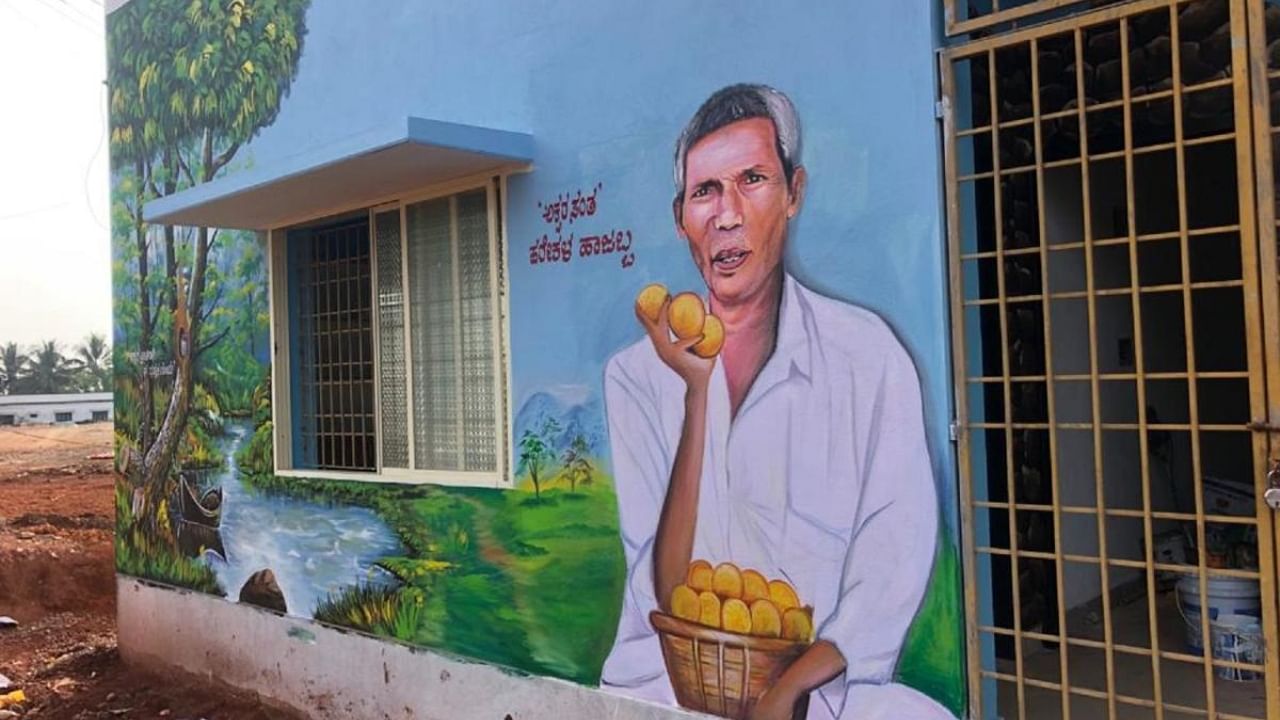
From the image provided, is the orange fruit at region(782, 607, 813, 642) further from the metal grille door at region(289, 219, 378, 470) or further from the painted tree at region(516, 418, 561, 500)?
the metal grille door at region(289, 219, 378, 470)

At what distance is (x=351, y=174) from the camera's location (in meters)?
5.38

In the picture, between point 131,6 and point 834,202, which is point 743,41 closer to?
point 834,202

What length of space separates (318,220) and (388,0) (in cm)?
138

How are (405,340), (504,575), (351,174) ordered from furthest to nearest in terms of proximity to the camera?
1. (405,340)
2. (351,174)
3. (504,575)

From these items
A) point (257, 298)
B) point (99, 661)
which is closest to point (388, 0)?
point (257, 298)

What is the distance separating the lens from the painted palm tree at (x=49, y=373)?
44188mm

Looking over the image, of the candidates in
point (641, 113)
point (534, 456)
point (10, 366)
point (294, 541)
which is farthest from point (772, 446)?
point (10, 366)

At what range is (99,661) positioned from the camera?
8.86 meters

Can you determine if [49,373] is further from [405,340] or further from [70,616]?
[405,340]

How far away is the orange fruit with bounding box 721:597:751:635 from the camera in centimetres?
416

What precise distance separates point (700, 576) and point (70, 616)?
31.8 ft

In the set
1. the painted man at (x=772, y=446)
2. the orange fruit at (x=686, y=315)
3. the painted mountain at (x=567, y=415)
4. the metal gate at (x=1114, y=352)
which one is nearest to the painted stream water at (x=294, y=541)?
the painted mountain at (x=567, y=415)

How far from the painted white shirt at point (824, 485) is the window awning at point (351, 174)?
51.8 inches

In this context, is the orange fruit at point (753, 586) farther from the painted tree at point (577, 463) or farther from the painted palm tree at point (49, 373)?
the painted palm tree at point (49, 373)
